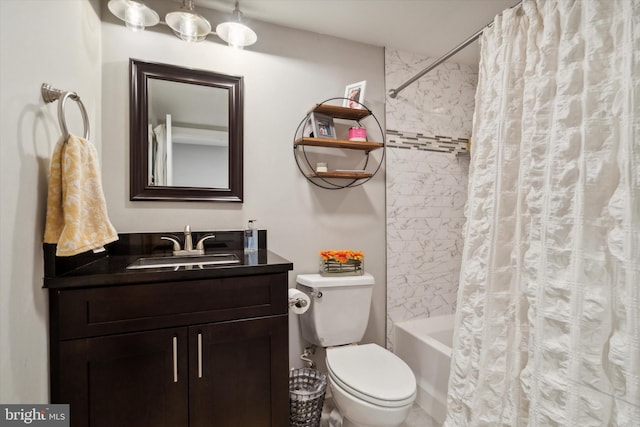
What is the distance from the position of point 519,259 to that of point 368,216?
3.68 ft

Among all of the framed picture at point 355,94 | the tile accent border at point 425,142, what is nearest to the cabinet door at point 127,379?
the framed picture at point 355,94

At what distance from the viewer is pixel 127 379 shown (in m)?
1.06

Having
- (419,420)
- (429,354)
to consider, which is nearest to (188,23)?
(429,354)

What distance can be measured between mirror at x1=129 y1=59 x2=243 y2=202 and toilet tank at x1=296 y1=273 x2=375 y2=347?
2.30ft

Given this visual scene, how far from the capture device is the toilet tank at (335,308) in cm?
170

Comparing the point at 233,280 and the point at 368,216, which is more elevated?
the point at 368,216

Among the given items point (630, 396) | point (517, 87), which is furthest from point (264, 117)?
point (630, 396)

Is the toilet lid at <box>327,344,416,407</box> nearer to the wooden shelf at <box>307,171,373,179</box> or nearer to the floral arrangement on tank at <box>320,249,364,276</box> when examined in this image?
the floral arrangement on tank at <box>320,249,364,276</box>

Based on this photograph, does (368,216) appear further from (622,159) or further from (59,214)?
(59,214)

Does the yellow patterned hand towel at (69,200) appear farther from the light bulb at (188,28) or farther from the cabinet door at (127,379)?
the light bulb at (188,28)

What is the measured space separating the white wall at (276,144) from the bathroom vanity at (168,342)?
488 millimetres

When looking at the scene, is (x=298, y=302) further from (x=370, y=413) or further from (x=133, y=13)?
(x=133, y=13)

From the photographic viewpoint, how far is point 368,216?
6.80 feet

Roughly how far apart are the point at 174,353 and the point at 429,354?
145 centimetres
